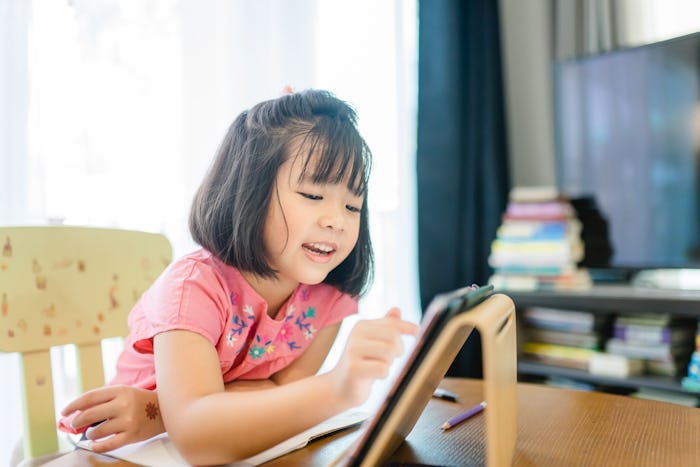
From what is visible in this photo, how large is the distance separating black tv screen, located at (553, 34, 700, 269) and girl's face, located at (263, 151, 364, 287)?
155cm

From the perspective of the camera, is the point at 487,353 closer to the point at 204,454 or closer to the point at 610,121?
the point at 204,454

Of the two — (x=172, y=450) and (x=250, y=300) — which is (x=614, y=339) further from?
(x=172, y=450)

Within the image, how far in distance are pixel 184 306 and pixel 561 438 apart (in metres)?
0.46

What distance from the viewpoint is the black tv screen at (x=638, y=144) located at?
1.94 metres

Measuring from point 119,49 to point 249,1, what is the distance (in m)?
0.50

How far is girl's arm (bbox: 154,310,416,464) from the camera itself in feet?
1.73

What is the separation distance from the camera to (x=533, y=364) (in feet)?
6.54

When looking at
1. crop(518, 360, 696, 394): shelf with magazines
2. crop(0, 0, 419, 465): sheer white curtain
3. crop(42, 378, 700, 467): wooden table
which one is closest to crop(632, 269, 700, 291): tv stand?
crop(518, 360, 696, 394): shelf with magazines

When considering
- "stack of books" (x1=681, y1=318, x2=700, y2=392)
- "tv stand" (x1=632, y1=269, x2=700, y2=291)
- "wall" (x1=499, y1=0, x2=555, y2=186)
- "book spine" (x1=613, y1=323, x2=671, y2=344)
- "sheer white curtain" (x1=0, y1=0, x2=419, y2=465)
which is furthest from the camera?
"wall" (x1=499, y1=0, x2=555, y2=186)

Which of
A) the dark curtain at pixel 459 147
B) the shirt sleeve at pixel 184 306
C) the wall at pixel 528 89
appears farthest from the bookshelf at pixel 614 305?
the shirt sleeve at pixel 184 306

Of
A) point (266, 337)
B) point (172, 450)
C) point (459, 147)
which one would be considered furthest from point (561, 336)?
point (172, 450)

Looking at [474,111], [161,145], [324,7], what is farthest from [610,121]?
[161,145]

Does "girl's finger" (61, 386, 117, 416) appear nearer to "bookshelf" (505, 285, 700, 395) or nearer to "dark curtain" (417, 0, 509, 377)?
"bookshelf" (505, 285, 700, 395)

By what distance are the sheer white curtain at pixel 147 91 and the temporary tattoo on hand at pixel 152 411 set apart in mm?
754
